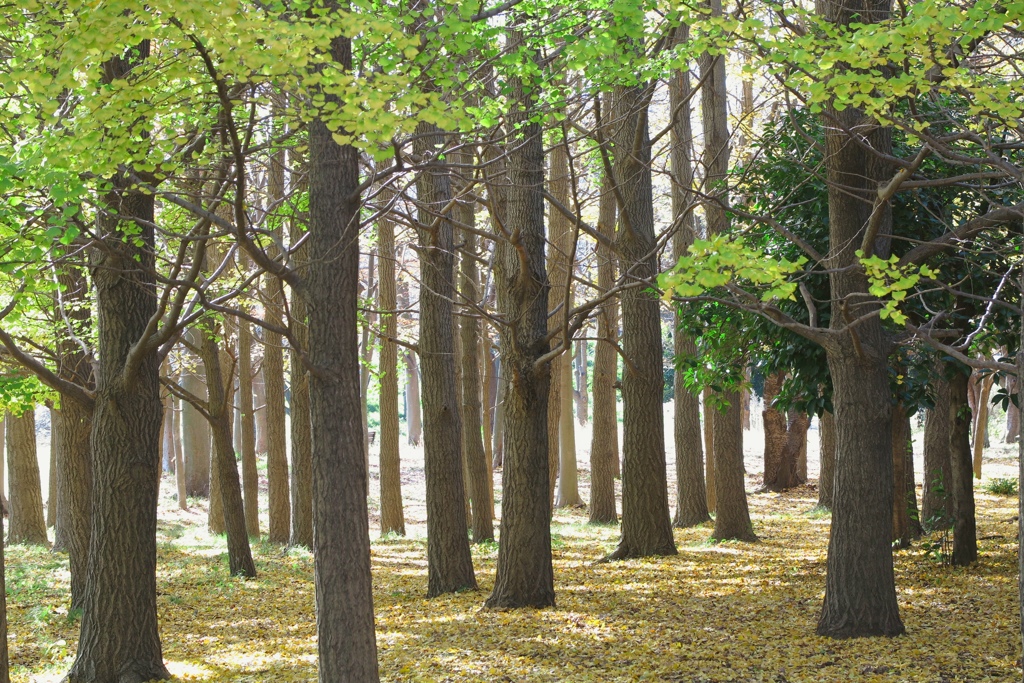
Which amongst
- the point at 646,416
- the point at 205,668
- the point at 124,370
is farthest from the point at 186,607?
the point at 646,416

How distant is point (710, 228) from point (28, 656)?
9969mm

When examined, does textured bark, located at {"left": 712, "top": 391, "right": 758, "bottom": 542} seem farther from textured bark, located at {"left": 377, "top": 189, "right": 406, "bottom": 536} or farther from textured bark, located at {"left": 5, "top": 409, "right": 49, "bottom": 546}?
textured bark, located at {"left": 5, "top": 409, "right": 49, "bottom": 546}

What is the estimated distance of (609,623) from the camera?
8.29 meters

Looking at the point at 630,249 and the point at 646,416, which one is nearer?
the point at 630,249

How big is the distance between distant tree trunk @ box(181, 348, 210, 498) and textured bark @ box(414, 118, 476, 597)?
14.7 m

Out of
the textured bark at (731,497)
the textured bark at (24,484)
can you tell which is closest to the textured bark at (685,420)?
the textured bark at (731,497)

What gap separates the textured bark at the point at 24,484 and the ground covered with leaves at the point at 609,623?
231 centimetres

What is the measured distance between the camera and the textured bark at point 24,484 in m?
15.0

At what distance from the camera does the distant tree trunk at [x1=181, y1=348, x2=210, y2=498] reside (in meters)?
23.5

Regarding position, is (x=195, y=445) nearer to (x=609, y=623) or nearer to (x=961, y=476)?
(x=609, y=623)

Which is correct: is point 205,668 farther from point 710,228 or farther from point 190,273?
point 710,228

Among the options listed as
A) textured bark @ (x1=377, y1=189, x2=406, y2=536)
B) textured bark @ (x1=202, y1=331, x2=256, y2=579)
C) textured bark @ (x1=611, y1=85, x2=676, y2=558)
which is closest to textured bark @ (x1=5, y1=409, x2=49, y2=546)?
textured bark @ (x1=202, y1=331, x2=256, y2=579)

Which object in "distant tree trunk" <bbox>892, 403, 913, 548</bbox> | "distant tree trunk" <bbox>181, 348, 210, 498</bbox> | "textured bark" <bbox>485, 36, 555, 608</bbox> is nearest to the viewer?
"textured bark" <bbox>485, 36, 555, 608</bbox>

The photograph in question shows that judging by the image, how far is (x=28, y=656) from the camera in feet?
26.2
